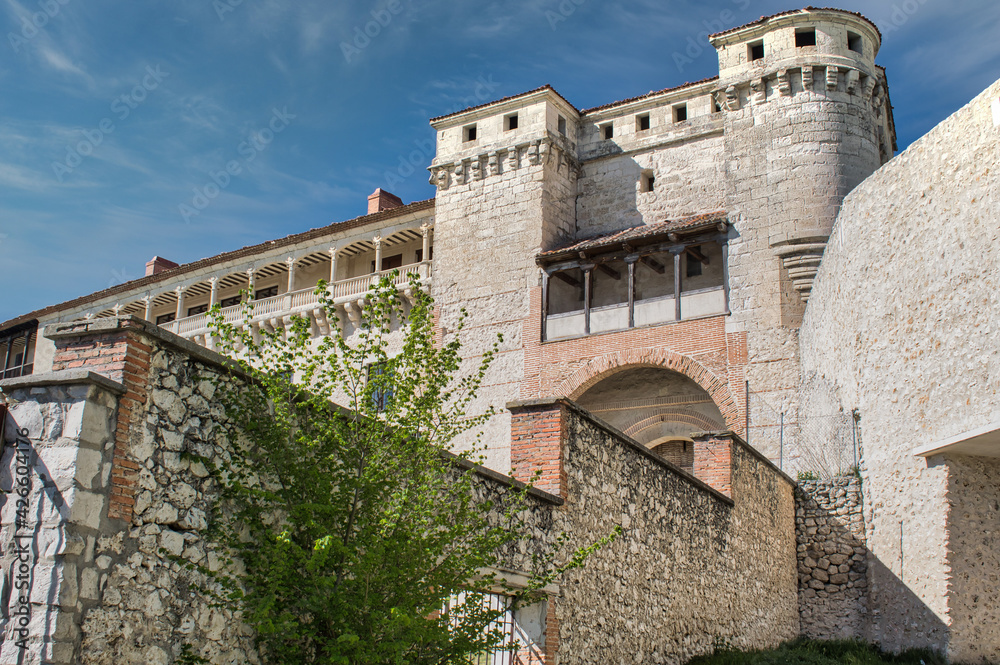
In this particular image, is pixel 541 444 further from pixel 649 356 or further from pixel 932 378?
pixel 649 356

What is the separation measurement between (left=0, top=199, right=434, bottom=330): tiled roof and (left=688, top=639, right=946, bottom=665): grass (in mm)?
16563

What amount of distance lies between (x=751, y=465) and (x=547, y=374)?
889 centimetres

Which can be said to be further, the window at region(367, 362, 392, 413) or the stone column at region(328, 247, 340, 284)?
the stone column at region(328, 247, 340, 284)

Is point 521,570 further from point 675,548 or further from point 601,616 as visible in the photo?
point 675,548

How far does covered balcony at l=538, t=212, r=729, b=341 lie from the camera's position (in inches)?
856

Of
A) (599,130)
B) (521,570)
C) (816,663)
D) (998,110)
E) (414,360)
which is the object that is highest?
(599,130)

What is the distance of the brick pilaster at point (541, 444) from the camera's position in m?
9.21

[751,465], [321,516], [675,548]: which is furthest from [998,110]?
[321,516]

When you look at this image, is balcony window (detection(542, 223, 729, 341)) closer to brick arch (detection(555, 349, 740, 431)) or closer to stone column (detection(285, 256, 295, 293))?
brick arch (detection(555, 349, 740, 431))

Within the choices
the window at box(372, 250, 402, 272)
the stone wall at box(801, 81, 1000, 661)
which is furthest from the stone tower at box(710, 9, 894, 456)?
the window at box(372, 250, 402, 272)

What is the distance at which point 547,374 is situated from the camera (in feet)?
75.4

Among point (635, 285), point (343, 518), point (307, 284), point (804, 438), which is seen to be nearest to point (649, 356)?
point (635, 285)

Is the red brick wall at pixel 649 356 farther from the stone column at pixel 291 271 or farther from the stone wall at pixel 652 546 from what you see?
the stone column at pixel 291 271

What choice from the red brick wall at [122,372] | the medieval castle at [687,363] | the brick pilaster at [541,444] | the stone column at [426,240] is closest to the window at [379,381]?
the medieval castle at [687,363]
